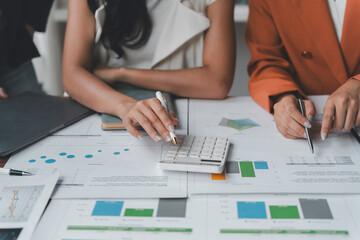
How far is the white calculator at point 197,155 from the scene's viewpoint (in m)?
0.77

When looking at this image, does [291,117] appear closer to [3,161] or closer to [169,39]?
[169,39]

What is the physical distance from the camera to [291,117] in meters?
0.94

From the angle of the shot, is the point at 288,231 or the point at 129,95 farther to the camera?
the point at 129,95

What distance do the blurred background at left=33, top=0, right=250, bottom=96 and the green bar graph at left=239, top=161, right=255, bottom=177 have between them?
65.1 inches

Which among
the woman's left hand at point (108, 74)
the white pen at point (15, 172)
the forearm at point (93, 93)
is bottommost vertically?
the white pen at point (15, 172)

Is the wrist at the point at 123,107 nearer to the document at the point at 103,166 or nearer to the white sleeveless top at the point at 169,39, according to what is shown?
the document at the point at 103,166

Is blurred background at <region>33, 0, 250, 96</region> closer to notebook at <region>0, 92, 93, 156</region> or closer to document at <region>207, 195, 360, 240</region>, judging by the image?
notebook at <region>0, 92, 93, 156</region>

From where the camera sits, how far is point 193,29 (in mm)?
1203

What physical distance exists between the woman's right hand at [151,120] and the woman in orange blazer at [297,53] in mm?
300

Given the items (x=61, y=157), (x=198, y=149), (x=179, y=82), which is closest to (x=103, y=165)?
(x=61, y=157)

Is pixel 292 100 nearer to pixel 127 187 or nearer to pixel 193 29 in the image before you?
pixel 193 29

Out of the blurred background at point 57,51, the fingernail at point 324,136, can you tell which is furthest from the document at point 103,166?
the blurred background at point 57,51

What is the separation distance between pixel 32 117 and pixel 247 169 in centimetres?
60

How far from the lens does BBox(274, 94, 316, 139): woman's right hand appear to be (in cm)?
91
